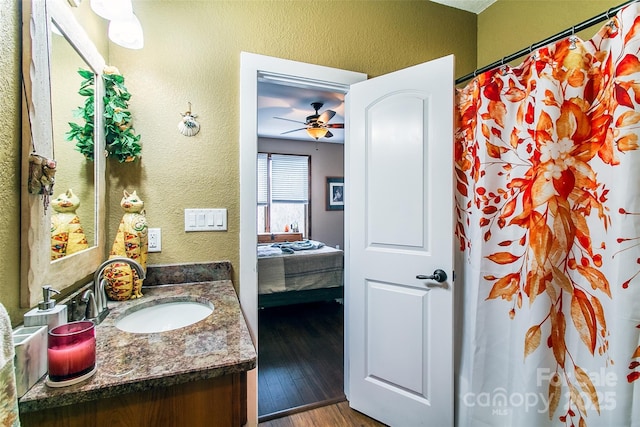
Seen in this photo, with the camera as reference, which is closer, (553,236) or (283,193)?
(553,236)

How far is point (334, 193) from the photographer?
625 centimetres

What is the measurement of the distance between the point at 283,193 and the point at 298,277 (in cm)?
264

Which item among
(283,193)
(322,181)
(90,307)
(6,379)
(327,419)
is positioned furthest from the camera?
(322,181)

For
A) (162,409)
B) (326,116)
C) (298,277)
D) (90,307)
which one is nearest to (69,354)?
(162,409)

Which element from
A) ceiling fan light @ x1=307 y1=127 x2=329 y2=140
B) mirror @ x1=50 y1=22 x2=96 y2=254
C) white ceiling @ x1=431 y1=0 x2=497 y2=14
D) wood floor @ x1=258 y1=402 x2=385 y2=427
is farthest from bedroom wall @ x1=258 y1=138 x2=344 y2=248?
mirror @ x1=50 y1=22 x2=96 y2=254

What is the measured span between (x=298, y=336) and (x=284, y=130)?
3568mm

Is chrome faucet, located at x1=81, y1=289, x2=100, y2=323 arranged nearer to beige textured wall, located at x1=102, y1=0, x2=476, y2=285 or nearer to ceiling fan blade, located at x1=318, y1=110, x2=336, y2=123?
beige textured wall, located at x1=102, y1=0, x2=476, y2=285

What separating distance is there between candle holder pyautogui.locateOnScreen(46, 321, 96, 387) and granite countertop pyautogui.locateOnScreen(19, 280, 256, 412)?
0.7 inches

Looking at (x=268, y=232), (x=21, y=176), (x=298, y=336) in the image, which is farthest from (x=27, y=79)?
(x=268, y=232)

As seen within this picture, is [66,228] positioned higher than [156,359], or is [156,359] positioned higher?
[66,228]

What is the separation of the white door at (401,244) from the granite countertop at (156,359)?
90 centimetres

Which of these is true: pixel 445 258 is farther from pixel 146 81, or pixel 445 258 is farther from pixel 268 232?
pixel 268 232

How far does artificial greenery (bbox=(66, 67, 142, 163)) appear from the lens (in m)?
1.24

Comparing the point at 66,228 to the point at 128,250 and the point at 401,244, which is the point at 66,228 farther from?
the point at 401,244
